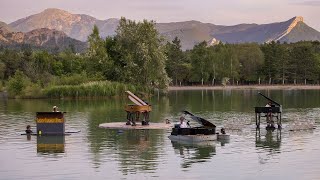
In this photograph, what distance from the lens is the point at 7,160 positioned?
31.8 meters

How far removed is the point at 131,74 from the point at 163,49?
6446 mm

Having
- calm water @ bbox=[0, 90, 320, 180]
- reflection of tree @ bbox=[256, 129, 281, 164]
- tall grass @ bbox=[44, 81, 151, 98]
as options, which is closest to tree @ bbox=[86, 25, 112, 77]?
tall grass @ bbox=[44, 81, 151, 98]

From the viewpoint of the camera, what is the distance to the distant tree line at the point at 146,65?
9762cm

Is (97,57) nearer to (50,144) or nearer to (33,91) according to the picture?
(33,91)

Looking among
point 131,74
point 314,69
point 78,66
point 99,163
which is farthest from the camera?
point 314,69

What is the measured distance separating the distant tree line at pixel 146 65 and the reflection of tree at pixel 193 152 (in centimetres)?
5622

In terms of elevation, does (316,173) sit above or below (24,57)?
below

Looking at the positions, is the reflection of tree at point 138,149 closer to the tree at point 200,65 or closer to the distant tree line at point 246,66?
the distant tree line at point 246,66

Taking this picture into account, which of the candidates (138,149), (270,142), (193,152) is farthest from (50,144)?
(270,142)

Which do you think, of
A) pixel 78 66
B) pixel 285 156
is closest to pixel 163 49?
pixel 78 66

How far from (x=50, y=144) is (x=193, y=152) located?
9.01 m

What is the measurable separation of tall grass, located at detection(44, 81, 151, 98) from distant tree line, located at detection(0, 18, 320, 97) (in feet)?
0.56

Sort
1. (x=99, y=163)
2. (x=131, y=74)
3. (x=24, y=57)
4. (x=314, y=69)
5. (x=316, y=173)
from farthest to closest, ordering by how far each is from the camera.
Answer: (x=314, y=69), (x=24, y=57), (x=131, y=74), (x=99, y=163), (x=316, y=173)

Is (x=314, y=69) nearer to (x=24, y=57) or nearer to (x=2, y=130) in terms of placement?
(x=24, y=57)
